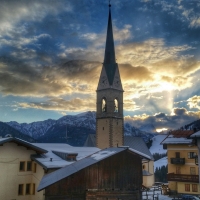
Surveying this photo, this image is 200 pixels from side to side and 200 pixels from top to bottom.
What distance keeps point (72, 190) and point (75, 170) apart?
1.75m

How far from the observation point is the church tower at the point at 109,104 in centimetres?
6397

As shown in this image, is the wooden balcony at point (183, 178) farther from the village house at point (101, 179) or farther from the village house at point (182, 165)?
the village house at point (101, 179)

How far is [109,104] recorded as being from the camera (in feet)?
218

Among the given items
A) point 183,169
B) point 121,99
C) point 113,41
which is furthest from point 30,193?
point 113,41

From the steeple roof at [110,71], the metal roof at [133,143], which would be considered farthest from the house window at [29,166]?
the steeple roof at [110,71]

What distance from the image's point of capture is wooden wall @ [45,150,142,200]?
24328 mm

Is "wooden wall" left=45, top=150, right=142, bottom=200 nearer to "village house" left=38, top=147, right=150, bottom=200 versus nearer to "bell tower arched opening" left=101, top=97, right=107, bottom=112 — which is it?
"village house" left=38, top=147, right=150, bottom=200

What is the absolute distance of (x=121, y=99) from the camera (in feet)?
228

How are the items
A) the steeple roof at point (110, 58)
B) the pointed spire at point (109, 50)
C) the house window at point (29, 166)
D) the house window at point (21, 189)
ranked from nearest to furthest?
the house window at point (21, 189) → the house window at point (29, 166) → the steeple roof at point (110, 58) → the pointed spire at point (109, 50)

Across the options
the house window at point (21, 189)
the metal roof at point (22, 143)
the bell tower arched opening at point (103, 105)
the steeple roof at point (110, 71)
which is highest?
the steeple roof at point (110, 71)

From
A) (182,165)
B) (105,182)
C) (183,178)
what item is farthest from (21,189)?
(182,165)

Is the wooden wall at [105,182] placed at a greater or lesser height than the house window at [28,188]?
greater

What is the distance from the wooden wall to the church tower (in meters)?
35.0

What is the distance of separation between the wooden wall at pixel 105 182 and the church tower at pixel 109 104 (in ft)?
115
